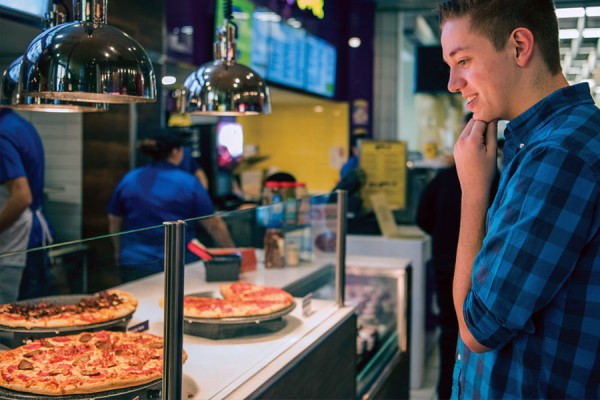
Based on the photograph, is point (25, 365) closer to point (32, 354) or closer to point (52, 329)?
point (32, 354)

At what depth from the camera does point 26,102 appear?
6.35 feet

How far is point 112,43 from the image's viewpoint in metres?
1.69

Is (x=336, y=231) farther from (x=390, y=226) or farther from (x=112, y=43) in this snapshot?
(x=390, y=226)

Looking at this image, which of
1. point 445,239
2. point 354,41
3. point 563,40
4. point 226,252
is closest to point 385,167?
point 445,239

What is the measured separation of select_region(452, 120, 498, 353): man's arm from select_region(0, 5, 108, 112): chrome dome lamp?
1201 millimetres

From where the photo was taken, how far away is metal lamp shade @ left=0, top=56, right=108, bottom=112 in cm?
198

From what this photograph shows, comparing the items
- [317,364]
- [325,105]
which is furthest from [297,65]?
[317,364]

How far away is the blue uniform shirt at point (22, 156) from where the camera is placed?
3326 mm

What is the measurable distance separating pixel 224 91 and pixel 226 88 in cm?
1

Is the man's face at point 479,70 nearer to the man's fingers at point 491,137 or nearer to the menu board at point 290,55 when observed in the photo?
the man's fingers at point 491,137

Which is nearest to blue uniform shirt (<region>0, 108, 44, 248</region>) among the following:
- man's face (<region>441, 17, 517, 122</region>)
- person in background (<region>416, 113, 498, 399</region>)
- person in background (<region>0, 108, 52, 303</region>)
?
person in background (<region>0, 108, 52, 303</region>)

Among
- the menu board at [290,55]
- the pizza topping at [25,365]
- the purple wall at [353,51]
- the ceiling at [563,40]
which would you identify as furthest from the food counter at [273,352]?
the purple wall at [353,51]

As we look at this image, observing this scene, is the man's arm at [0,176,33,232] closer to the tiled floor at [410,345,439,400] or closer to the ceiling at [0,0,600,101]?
the ceiling at [0,0,600,101]

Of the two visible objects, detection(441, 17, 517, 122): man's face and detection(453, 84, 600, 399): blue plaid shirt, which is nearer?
detection(453, 84, 600, 399): blue plaid shirt
